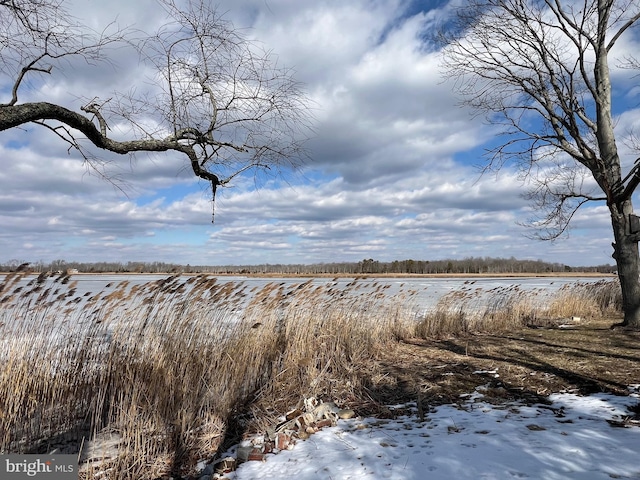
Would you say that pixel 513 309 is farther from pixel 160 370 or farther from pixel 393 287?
pixel 393 287

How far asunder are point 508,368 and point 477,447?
3.09 m

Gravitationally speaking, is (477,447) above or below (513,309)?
below

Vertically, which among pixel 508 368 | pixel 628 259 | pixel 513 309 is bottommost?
pixel 508 368

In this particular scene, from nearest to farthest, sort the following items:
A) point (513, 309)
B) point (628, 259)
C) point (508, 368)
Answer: point (508, 368)
point (628, 259)
point (513, 309)

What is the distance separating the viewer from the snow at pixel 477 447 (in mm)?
2773

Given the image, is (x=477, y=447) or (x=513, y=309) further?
(x=513, y=309)

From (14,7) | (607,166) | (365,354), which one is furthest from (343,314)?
(607,166)

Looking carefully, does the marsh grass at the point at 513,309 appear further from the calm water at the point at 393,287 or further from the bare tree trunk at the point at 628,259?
the bare tree trunk at the point at 628,259

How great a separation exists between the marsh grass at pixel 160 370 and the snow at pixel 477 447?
2.68ft

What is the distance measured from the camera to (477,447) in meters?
3.19

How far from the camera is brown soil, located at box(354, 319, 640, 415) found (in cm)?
483

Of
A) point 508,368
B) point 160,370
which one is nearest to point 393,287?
point 508,368

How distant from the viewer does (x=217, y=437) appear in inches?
155

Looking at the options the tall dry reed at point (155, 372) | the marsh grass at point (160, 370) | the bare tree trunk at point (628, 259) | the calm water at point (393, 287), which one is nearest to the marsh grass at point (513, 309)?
the calm water at point (393, 287)
